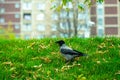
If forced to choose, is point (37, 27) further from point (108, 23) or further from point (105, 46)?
point (105, 46)

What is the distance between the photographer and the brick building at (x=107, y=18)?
4781 inches

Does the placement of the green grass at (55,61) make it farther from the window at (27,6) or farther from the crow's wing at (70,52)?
the window at (27,6)

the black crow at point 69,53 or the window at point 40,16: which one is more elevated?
the black crow at point 69,53

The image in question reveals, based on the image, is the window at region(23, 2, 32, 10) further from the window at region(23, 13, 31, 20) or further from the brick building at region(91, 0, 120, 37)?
the brick building at region(91, 0, 120, 37)

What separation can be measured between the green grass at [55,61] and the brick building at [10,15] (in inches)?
4409

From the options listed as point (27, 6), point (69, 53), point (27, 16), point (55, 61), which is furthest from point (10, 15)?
point (69, 53)

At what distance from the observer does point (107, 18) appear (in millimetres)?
123688

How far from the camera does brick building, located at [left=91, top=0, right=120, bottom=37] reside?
121 meters

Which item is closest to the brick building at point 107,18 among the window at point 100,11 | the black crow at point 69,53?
the window at point 100,11

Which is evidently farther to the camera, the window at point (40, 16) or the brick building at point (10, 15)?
the window at point (40, 16)

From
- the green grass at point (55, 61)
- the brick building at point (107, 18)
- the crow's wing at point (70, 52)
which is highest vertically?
the crow's wing at point (70, 52)

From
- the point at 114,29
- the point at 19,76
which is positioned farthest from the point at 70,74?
the point at 114,29

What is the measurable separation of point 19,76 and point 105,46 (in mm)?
3352

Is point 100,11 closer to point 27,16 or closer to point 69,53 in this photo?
point 27,16
